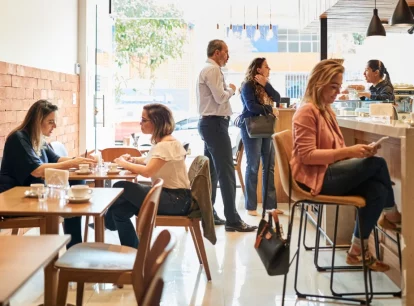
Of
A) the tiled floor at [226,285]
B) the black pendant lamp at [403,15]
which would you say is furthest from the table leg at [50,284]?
the black pendant lamp at [403,15]

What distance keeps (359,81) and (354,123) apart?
5282 mm

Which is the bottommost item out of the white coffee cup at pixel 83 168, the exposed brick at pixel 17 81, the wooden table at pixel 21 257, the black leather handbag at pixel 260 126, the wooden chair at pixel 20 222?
the wooden chair at pixel 20 222

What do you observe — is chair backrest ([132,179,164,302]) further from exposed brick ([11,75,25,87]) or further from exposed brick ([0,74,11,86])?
exposed brick ([11,75,25,87])

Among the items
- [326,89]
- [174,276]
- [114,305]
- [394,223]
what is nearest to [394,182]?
[394,223]

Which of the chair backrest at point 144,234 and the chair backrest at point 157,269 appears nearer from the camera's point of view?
the chair backrest at point 157,269

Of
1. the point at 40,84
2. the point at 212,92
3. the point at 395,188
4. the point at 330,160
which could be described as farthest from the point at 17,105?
the point at 395,188

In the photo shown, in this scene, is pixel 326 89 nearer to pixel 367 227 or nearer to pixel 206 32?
pixel 367 227

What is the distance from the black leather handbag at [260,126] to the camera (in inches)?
201

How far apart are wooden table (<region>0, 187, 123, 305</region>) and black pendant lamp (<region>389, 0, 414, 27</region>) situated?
3945 mm

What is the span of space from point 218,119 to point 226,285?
5.69 feet

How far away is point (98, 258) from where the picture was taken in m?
2.46

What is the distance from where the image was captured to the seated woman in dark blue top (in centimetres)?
333

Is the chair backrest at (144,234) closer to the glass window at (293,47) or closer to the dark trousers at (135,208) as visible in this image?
the dark trousers at (135,208)

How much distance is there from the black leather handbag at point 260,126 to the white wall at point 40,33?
2.08 m
